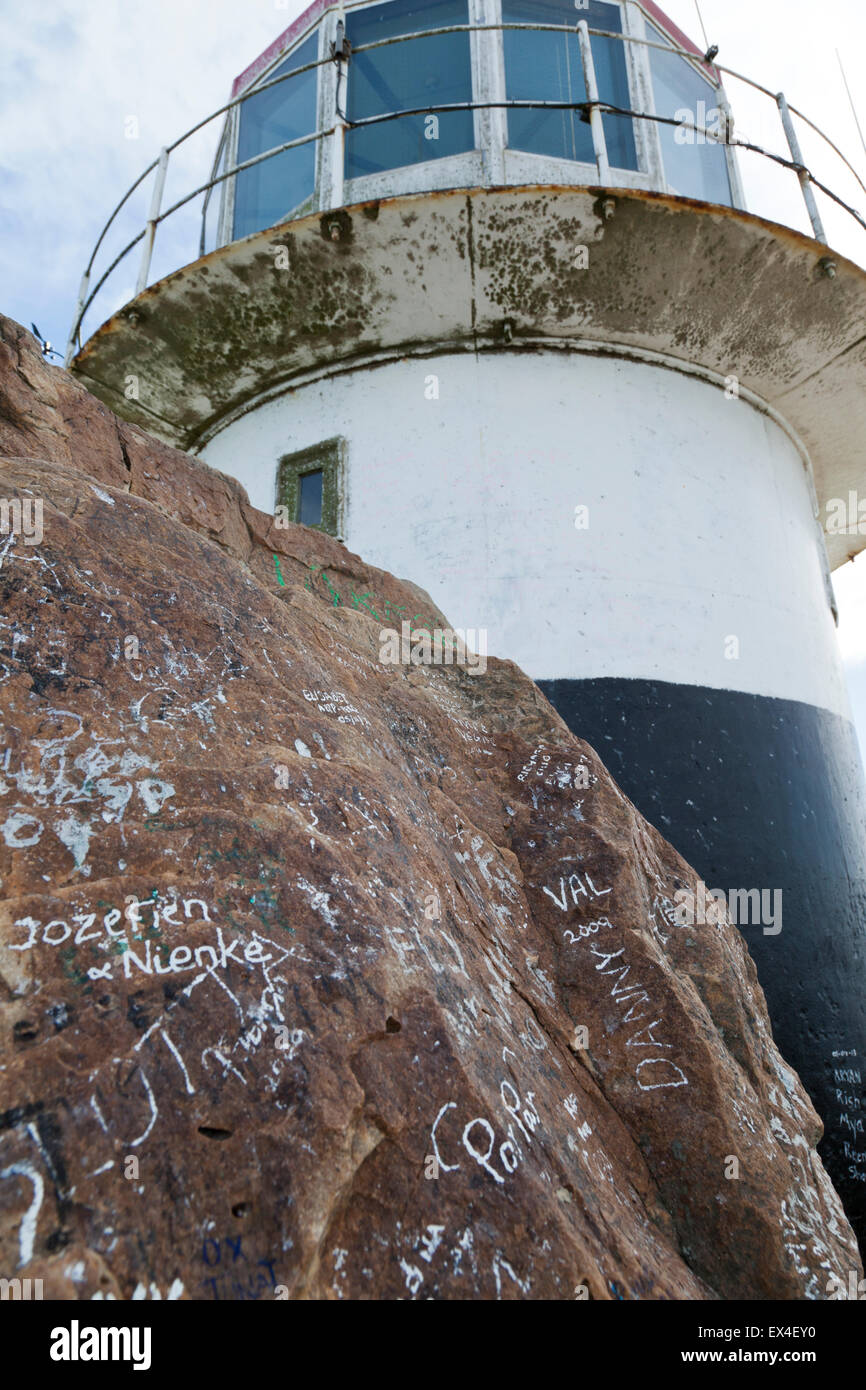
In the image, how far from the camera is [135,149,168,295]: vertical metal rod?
697cm

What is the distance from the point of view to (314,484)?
720 centimetres

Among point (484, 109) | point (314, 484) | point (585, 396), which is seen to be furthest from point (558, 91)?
point (314, 484)

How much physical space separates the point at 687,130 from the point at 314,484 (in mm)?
4873

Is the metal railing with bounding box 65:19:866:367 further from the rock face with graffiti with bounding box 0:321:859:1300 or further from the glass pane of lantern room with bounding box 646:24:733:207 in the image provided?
the rock face with graffiti with bounding box 0:321:859:1300

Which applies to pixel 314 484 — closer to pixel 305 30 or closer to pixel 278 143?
pixel 278 143

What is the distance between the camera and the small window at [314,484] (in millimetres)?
6980

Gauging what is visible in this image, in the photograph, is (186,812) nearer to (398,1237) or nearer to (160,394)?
(398,1237)

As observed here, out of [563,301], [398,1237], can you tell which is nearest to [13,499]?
[398,1237]

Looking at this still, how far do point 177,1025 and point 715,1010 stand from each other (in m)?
2.10

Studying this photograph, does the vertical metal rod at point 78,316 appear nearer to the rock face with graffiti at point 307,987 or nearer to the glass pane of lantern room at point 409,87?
the glass pane of lantern room at point 409,87

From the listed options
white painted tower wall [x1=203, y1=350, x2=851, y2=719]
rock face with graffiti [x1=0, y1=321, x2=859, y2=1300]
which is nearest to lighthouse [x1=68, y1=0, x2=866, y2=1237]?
white painted tower wall [x1=203, y1=350, x2=851, y2=719]

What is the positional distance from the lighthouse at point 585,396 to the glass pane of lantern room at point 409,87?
0.09 feet

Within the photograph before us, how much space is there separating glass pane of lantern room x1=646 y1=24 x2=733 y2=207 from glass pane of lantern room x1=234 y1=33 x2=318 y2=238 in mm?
3146

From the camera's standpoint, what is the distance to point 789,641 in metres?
6.82
